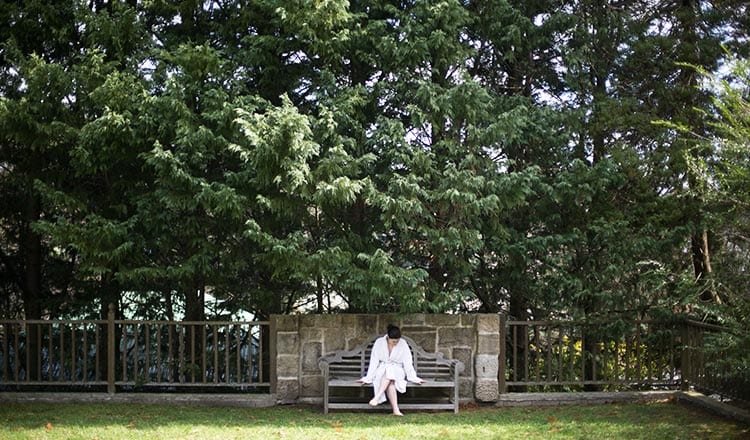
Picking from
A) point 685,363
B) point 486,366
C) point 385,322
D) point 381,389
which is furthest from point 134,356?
point 685,363

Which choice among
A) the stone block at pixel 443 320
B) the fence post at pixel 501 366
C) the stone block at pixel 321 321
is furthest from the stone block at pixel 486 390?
the stone block at pixel 321 321

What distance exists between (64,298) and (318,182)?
4.72m

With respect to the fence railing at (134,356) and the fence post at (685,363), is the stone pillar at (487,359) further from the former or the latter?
the fence railing at (134,356)

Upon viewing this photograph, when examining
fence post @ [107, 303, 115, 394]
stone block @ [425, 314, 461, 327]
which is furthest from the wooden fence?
stone block @ [425, 314, 461, 327]

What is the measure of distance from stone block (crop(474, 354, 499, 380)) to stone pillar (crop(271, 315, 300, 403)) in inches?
84.7

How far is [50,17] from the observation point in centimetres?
999

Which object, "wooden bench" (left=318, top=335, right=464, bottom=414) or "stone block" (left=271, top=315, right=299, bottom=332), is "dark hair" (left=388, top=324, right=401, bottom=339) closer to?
"wooden bench" (left=318, top=335, right=464, bottom=414)

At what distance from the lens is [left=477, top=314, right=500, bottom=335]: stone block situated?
31.5ft

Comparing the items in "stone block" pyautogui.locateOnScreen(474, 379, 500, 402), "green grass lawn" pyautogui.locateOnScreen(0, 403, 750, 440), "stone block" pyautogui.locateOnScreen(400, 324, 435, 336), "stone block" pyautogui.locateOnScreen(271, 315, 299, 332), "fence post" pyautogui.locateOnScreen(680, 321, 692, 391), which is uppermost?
"stone block" pyautogui.locateOnScreen(271, 315, 299, 332)

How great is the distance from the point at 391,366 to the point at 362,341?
0.77 m

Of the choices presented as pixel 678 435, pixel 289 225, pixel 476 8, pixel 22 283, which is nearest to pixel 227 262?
pixel 289 225

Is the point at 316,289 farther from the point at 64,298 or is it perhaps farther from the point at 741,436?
the point at 741,436

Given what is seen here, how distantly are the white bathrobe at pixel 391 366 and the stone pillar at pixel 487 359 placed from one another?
93 cm

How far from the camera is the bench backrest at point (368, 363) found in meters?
9.32
